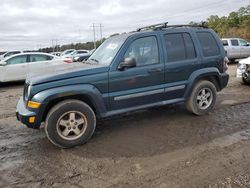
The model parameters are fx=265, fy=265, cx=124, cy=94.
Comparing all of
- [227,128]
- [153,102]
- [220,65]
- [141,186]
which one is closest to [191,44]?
[220,65]

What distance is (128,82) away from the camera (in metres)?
4.94

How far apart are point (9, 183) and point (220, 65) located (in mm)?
4934

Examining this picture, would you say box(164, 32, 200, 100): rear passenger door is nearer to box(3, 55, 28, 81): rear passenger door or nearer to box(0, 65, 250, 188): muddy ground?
box(0, 65, 250, 188): muddy ground

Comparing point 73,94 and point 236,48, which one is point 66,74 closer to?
point 73,94

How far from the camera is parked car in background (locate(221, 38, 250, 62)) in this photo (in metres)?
19.0

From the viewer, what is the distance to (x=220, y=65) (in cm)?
614

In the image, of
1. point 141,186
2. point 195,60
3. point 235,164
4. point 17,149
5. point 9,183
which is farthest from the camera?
point 195,60

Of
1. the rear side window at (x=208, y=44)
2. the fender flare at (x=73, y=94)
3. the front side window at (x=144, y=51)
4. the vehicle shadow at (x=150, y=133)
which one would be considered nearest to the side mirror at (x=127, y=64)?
the front side window at (x=144, y=51)

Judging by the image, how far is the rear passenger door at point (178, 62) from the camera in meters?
5.42

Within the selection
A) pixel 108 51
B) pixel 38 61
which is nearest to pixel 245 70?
pixel 108 51

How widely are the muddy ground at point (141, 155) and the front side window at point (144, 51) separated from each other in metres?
1.35

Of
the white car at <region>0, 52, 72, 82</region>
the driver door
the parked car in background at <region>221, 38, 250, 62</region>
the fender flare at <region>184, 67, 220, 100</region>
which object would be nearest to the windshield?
A: the driver door

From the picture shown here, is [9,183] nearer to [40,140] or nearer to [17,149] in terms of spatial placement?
[17,149]

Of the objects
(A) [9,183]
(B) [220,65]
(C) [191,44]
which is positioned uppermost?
(C) [191,44]
